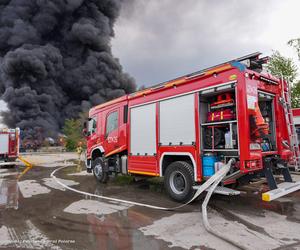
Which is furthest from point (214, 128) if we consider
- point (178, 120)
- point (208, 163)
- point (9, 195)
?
point (9, 195)

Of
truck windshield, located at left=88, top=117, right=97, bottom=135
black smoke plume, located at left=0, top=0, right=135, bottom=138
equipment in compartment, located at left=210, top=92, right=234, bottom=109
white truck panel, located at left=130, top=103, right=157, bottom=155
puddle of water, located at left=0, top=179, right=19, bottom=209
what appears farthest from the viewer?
black smoke plume, located at left=0, top=0, right=135, bottom=138

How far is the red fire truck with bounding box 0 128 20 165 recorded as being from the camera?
15828mm

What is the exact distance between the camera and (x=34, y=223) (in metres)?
4.69

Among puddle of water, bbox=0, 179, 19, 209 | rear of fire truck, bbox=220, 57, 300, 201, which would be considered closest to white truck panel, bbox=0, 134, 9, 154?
puddle of water, bbox=0, 179, 19, 209

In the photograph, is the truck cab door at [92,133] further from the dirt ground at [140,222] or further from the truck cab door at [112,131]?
the dirt ground at [140,222]

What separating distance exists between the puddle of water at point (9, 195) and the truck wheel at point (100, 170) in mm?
2459

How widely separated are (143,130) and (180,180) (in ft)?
5.78

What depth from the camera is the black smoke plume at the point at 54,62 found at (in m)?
46.7

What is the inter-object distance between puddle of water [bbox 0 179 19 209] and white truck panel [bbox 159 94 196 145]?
150 inches

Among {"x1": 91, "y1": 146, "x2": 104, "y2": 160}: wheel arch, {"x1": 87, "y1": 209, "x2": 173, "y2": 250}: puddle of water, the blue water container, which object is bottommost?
{"x1": 87, "y1": 209, "x2": 173, "y2": 250}: puddle of water

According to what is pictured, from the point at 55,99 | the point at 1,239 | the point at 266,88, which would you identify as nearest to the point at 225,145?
the point at 266,88

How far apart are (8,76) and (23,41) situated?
788 centimetres

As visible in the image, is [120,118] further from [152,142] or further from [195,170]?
[195,170]

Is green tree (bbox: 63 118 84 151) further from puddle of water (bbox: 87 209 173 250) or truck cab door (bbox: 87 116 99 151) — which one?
puddle of water (bbox: 87 209 173 250)
